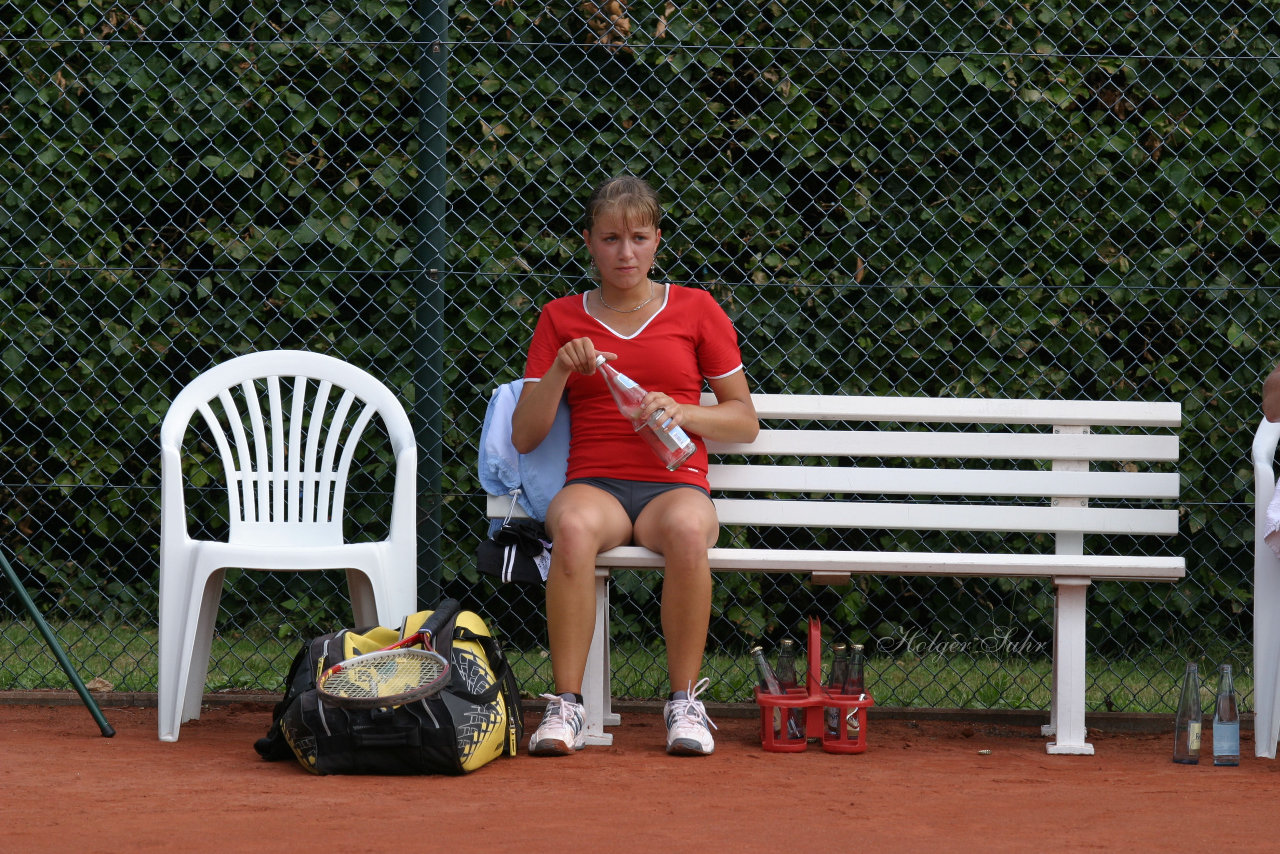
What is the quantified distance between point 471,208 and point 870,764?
80.8 inches

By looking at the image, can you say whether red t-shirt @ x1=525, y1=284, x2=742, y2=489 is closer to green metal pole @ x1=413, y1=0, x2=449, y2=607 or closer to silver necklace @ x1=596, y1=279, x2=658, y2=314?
silver necklace @ x1=596, y1=279, x2=658, y2=314

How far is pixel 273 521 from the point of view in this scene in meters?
3.58

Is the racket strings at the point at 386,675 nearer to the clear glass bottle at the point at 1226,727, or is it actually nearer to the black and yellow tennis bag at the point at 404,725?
the black and yellow tennis bag at the point at 404,725

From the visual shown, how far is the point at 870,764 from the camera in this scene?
3.19 meters

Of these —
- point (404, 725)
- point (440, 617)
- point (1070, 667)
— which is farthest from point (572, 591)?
point (1070, 667)

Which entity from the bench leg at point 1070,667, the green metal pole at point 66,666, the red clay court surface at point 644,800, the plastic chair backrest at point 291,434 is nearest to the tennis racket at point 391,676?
the red clay court surface at point 644,800

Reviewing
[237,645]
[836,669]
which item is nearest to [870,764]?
[836,669]

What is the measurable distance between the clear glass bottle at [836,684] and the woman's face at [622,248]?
1075 millimetres

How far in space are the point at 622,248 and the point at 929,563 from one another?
1.10 meters

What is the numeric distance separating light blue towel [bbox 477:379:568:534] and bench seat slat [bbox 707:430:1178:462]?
41 cm

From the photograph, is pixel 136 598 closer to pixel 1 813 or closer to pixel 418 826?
pixel 1 813

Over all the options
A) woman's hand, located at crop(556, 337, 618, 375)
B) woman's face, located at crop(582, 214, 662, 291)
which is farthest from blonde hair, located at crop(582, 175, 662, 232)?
woman's hand, located at crop(556, 337, 618, 375)

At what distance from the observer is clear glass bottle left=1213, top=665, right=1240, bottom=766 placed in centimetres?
322

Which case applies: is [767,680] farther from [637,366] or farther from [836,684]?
[637,366]
